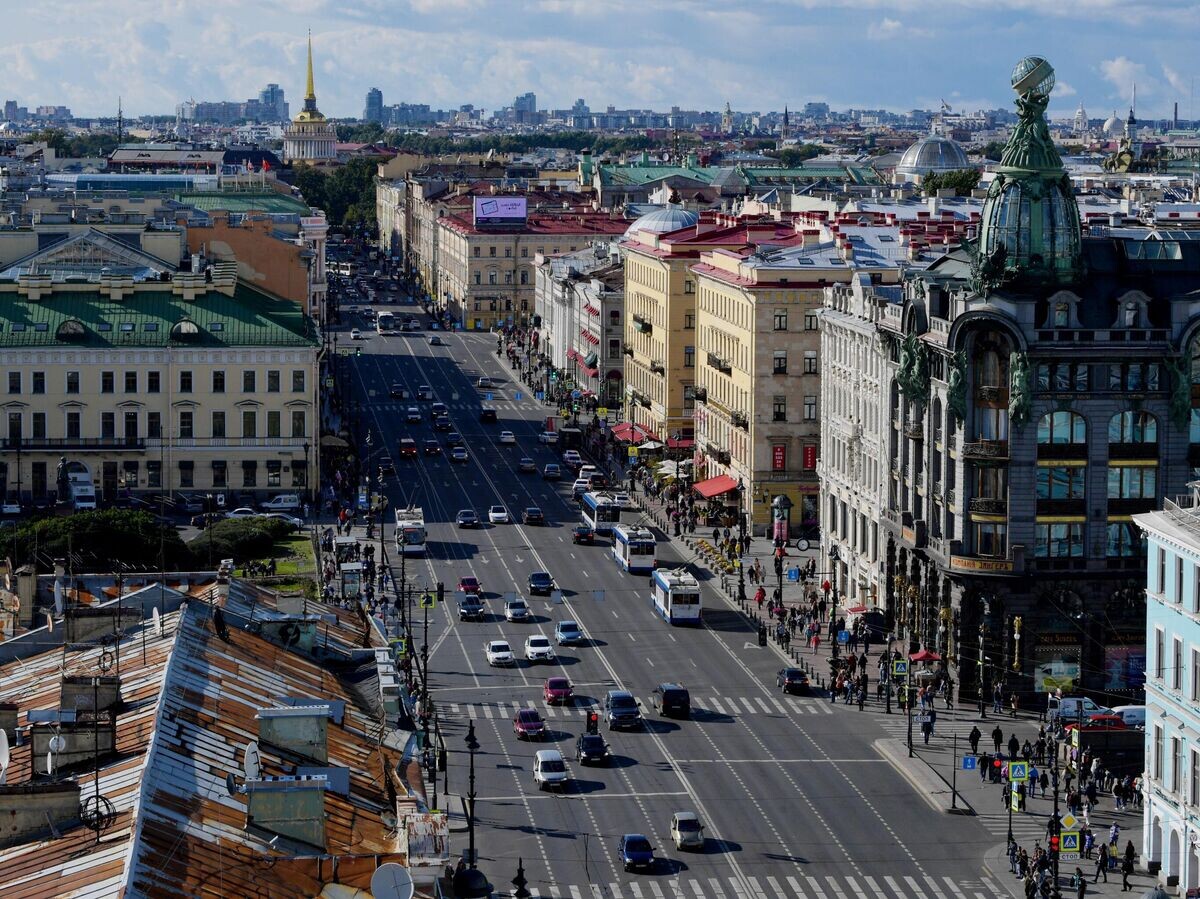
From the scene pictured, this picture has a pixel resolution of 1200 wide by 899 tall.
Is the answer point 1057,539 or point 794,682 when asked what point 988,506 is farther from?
point 794,682

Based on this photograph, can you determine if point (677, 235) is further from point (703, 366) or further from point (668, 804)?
point (668, 804)

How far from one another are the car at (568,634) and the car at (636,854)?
31542mm

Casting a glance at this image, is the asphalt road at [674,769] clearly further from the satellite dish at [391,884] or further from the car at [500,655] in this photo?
the satellite dish at [391,884]

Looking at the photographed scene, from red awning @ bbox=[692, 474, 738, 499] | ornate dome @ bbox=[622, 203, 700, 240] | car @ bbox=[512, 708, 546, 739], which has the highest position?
ornate dome @ bbox=[622, 203, 700, 240]

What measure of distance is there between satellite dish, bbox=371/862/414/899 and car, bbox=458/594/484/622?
6993 centimetres

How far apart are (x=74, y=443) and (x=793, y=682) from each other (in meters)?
54.5

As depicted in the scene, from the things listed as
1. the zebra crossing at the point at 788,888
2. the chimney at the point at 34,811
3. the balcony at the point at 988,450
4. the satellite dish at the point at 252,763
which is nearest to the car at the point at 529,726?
the zebra crossing at the point at 788,888

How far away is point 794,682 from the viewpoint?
3824 inches

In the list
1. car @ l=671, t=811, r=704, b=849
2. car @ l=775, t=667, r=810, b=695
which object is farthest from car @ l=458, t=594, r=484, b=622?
car @ l=671, t=811, r=704, b=849

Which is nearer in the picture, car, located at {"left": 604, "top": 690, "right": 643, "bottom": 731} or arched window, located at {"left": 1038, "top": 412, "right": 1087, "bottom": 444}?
car, located at {"left": 604, "top": 690, "right": 643, "bottom": 731}

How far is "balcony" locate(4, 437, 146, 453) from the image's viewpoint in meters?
137

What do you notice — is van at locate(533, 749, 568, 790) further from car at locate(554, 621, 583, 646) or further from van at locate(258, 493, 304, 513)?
van at locate(258, 493, 304, 513)

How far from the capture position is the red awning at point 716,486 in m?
137

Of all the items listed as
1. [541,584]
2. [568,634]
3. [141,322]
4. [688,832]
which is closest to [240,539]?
[541,584]
